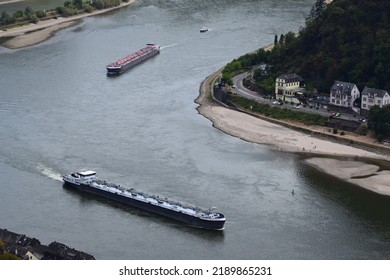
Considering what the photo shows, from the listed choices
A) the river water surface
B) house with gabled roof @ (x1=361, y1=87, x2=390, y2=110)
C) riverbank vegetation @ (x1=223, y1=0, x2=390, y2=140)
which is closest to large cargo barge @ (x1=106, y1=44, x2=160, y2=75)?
the river water surface

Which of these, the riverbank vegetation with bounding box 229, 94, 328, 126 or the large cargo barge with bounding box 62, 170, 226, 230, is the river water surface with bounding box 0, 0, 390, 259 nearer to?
the large cargo barge with bounding box 62, 170, 226, 230

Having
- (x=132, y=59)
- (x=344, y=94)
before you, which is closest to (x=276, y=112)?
(x=344, y=94)

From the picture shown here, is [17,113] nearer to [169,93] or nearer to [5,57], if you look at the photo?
[169,93]

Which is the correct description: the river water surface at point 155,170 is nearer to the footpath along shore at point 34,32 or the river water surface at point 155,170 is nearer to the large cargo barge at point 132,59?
the large cargo barge at point 132,59

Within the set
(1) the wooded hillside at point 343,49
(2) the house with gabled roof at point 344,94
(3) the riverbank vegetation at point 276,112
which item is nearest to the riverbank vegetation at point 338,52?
(1) the wooded hillside at point 343,49

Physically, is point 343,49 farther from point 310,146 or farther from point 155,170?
point 155,170

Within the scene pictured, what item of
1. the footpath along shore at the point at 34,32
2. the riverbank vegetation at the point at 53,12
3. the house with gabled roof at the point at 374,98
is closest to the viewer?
the house with gabled roof at the point at 374,98
